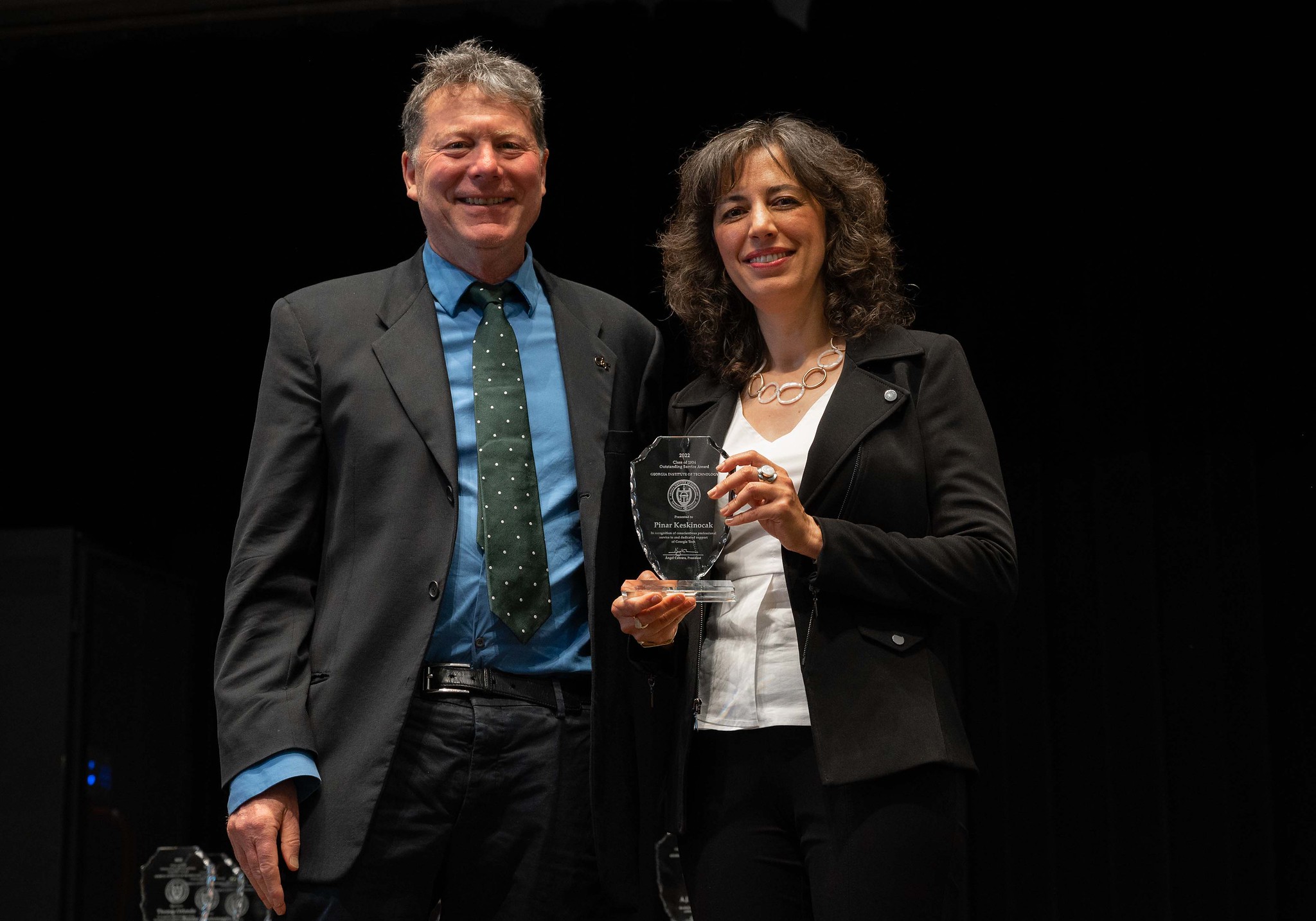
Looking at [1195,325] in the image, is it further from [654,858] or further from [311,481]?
[311,481]

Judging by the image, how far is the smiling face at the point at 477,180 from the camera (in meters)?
1.98

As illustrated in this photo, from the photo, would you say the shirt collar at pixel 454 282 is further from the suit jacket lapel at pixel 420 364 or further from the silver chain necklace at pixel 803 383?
the silver chain necklace at pixel 803 383

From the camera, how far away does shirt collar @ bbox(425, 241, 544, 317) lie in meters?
2.00

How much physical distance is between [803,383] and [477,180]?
576 millimetres

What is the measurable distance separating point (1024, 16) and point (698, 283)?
250cm

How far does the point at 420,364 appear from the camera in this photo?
74.0 inches

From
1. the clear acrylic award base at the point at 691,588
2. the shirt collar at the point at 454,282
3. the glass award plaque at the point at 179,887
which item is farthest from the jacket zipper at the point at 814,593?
the glass award plaque at the point at 179,887

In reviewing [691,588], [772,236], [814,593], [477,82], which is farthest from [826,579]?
[477,82]

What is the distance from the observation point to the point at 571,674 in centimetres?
181

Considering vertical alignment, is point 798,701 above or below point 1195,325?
below

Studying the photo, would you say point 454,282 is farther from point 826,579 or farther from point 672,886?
point 672,886

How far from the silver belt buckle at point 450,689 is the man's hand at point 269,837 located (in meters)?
0.21

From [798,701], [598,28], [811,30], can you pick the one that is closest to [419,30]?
[598,28]

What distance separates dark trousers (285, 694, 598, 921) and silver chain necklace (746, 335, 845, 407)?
56 cm
